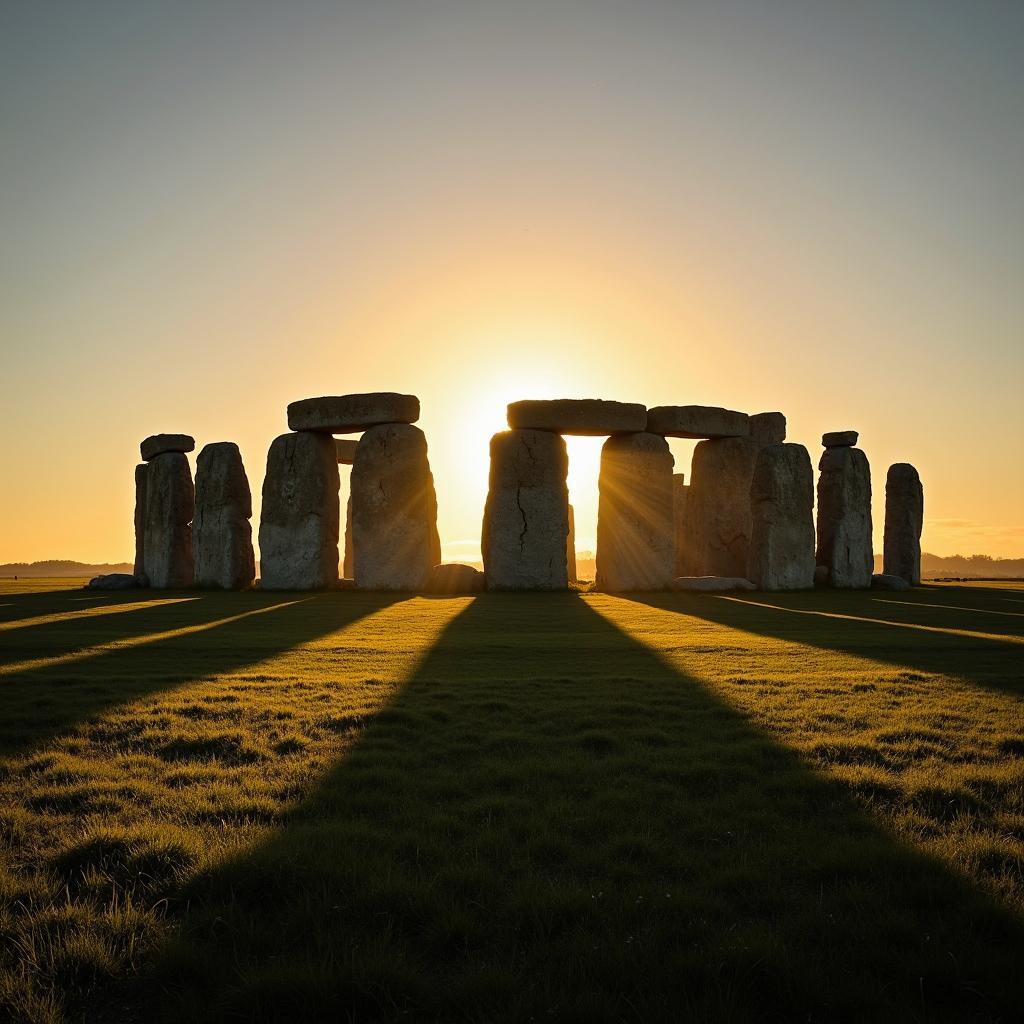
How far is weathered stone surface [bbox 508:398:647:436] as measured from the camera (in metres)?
18.4

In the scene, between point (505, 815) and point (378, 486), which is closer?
point (505, 815)

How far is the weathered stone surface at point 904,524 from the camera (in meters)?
23.4

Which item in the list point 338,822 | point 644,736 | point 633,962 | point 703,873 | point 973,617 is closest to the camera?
point 633,962

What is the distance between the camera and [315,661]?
8.20 metres

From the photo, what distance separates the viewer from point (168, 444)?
21125mm

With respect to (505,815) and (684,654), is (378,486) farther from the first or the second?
(505,815)

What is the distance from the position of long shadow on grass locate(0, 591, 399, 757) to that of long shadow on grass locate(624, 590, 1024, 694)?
18.4 feet

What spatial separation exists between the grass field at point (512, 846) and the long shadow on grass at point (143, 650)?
0.07 metres

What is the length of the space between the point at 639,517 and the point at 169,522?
1159cm

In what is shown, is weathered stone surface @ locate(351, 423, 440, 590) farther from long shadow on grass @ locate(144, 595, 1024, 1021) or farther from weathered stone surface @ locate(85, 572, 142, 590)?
long shadow on grass @ locate(144, 595, 1024, 1021)

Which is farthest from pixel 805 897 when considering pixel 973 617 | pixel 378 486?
pixel 378 486

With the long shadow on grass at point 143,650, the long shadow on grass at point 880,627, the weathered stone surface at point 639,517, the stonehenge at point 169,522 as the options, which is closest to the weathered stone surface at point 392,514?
the long shadow on grass at point 143,650

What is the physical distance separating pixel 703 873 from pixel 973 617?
11.5 meters

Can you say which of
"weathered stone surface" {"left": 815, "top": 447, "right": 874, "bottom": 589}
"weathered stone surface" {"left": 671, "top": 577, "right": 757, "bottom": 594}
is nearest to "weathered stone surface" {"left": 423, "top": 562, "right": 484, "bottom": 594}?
"weathered stone surface" {"left": 671, "top": 577, "right": 757, "bottom": 594}
